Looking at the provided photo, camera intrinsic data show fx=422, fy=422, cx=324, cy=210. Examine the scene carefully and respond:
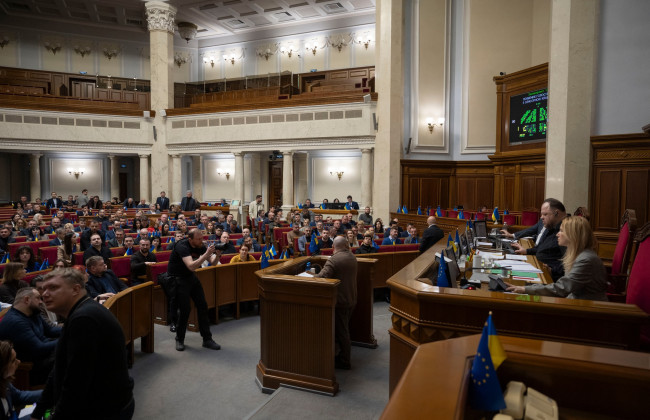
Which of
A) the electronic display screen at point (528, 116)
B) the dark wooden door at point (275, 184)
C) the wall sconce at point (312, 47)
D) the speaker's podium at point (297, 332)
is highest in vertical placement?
the wall sconce at point (312, 47)

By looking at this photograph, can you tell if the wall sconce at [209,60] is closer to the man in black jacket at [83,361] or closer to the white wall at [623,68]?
the white wall at [623,68]

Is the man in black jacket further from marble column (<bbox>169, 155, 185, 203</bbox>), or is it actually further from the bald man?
marble column (<bbox>169, 155, 185, 203</bbox>)

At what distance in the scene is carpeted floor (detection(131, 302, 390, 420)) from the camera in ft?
12.2

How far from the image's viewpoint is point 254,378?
4480 millimetres

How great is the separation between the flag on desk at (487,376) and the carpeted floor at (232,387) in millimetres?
2372

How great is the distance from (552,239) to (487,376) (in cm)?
354

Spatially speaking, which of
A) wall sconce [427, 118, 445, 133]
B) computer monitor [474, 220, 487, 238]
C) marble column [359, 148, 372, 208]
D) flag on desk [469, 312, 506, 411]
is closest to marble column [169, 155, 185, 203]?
marble column [359, 148, 372, 208]

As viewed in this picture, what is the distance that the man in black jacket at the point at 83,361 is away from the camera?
218 cm

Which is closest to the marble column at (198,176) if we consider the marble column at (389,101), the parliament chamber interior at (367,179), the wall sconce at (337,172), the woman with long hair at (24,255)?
the parliament chamber interior at (367,179)

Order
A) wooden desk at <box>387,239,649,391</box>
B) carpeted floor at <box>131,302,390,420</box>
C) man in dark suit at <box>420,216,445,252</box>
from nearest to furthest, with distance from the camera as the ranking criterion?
wooden desk at <box>387,239,649,391</box>, carpeted floor at <box>131,302,390,420</box>, man in dark suit at <box>420,216,445,252</box>

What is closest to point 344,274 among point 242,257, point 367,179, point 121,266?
point 242,257

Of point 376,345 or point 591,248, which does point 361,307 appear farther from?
point 591,248

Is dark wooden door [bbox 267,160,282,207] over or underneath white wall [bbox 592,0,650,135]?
underneath

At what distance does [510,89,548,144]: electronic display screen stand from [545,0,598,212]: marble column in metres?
3.42
